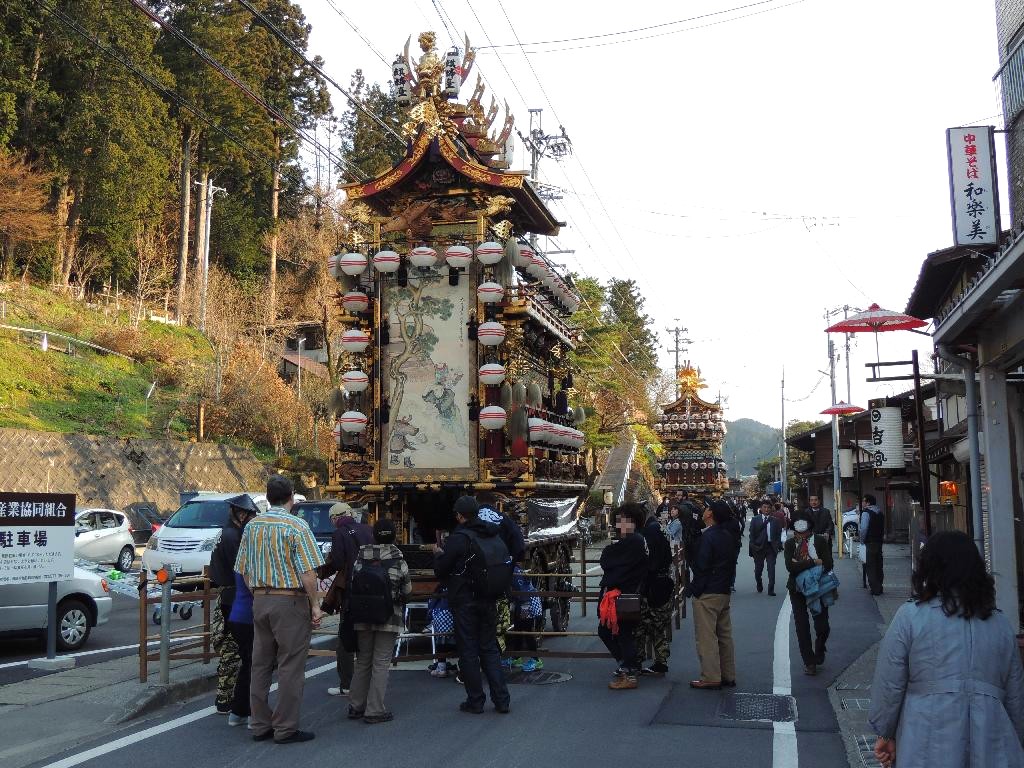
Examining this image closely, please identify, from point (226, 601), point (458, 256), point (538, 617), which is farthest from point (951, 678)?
point (458, 256)

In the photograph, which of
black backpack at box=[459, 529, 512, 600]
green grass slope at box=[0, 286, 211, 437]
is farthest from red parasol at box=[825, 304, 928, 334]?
green grass slope at box=[0, 286, 211, 437]

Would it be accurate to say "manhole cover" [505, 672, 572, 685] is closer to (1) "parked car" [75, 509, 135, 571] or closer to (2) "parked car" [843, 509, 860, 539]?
(1) "parked car" [75, 509, 135, 571]

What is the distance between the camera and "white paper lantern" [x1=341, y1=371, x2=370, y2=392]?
47.4 ft

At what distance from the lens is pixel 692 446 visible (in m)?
51.1

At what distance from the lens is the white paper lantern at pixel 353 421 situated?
14352mm

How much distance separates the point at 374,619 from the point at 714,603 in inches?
146

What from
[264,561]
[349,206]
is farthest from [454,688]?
[349,206]

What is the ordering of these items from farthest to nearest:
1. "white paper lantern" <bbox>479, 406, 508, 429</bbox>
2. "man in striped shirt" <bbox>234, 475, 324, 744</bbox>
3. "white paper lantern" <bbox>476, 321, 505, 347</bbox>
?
"white paper lantern" <bbox>476, 321, 505, 347</bbox>
"white paper lantern" <bbox>479, 406, 508, 429</bbox>
"man in striped shirt" <bbox>234, 475, 324, 744</bbox>

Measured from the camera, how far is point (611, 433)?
39125 mm

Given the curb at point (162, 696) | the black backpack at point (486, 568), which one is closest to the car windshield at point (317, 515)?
the curb at point (162, 696)

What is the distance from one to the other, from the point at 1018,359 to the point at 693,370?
140ft

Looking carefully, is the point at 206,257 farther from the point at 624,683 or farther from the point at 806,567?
the point at 624,683

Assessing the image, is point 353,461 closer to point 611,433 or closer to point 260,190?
point 611,433

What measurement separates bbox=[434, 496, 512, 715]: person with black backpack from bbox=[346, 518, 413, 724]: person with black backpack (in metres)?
0.48
